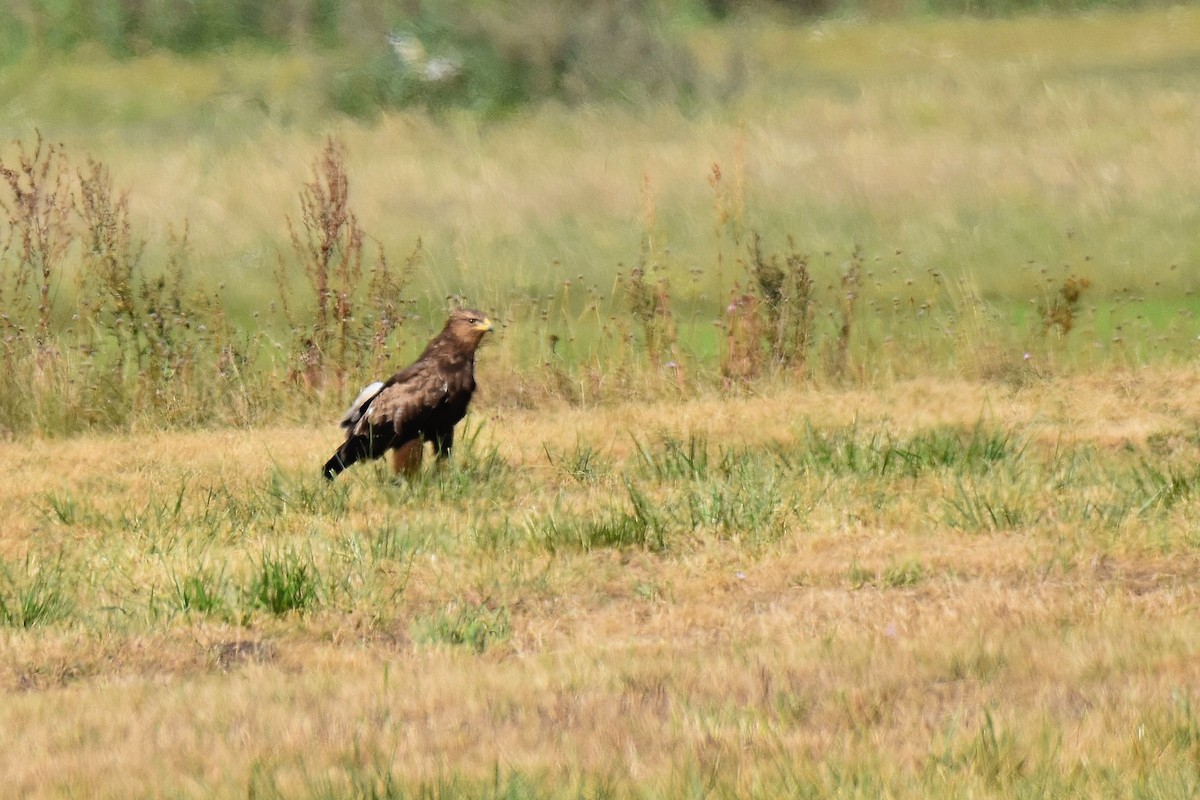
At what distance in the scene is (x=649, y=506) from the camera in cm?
727

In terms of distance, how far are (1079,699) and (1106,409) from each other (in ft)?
19.1

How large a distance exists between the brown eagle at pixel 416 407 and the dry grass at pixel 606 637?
0.21 metres

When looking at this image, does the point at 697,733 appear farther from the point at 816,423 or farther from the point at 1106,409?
the point at 1106,409

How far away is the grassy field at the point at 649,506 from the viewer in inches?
177

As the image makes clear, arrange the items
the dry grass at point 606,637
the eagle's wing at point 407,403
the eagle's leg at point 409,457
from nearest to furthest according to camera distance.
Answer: the dry grass at point 606,637 → the eagle's wing at point 407,403 → the eagle's leg at point 409,457

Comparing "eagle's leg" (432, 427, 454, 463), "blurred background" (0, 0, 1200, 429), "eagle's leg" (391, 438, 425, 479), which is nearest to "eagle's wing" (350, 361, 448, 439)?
"eagle's leg" (391, 438, 425, 479)

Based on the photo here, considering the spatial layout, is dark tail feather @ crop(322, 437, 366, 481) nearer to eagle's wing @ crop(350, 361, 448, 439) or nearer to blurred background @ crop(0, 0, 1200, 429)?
eagle's wing @ crop(350, 361, 448, 439)

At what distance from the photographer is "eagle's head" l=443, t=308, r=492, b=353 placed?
8633mm

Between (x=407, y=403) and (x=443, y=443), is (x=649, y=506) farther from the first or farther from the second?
(x=443, y=443)

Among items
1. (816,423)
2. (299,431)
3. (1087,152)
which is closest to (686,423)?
(816,423)

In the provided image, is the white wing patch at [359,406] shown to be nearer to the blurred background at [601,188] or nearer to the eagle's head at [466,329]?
the eagle's head at [466,329]

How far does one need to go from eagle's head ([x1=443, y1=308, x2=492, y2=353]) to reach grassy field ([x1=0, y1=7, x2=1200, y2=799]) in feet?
1.97

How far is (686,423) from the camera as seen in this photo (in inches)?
392

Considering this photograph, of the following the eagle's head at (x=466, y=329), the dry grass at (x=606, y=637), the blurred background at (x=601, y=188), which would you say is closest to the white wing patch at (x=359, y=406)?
the dry grass at (x=606, y=637)
